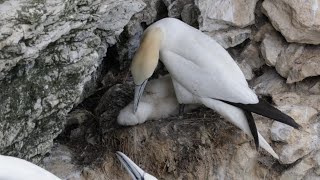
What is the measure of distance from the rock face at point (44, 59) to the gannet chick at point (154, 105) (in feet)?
1.80

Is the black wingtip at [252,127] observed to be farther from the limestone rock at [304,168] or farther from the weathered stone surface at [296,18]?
the weathered stone surface at [296,18]

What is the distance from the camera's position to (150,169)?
4672 mm

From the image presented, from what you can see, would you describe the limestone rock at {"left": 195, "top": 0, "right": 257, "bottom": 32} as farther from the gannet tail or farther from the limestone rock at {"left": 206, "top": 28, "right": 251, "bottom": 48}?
the gannet tail

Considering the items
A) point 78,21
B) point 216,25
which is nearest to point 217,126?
point 216,25

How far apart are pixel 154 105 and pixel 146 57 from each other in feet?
1.22

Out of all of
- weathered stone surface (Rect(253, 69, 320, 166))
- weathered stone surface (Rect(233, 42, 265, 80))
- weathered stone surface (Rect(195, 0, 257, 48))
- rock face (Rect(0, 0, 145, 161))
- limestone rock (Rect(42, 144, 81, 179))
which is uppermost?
rock face (Rect(0, 0, 145, 161))

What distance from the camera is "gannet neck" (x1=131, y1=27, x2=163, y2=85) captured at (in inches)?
179

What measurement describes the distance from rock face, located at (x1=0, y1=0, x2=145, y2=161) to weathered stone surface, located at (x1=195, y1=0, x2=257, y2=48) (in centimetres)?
61

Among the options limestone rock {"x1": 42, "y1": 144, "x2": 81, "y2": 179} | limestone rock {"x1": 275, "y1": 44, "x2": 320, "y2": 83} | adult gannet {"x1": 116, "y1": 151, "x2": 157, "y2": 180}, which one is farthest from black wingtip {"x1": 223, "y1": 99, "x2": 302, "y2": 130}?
limestone rock {"x1": 42, "y1": 144, "x2": 81, "y2": 179}

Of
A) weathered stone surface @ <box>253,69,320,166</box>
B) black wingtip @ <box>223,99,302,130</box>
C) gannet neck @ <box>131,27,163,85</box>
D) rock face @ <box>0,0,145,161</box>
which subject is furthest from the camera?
weathered stone surface @ <box>253,69,320,166</box>

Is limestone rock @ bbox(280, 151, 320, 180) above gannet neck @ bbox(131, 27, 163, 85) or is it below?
below

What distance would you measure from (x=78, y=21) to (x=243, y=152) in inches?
55.3

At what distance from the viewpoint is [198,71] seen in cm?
449

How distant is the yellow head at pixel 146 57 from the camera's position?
14.9 ft
